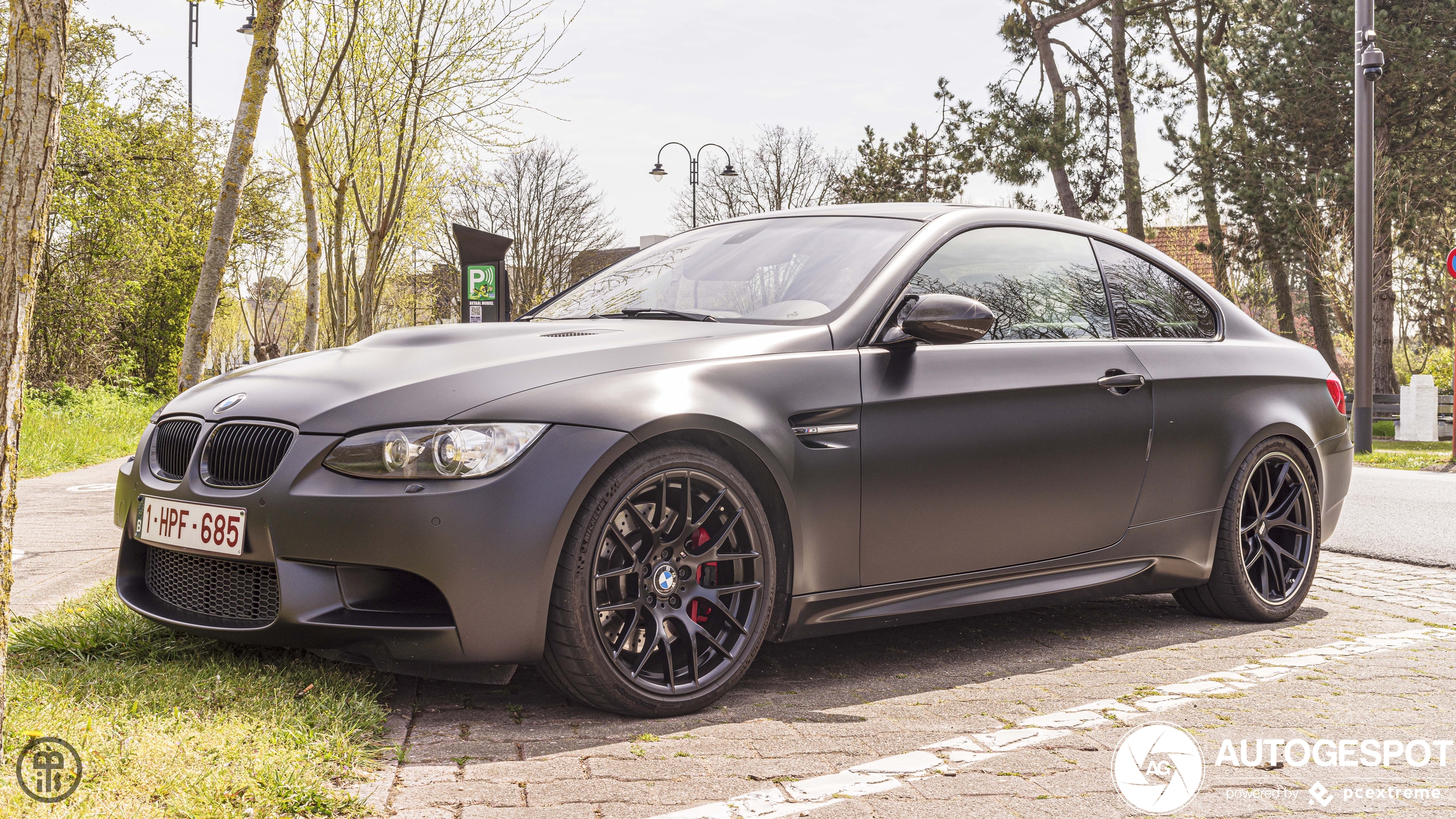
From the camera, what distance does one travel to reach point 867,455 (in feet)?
12.8

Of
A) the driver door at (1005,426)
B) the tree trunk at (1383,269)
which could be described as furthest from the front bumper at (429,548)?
the tree trunk at (1383,269)

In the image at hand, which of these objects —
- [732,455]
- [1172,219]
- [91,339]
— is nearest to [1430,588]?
[732,455]

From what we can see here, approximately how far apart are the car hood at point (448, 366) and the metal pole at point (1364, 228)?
15957 millimetres

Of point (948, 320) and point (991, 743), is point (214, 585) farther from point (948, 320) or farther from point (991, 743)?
point (948, 320)

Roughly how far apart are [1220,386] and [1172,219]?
119 feet

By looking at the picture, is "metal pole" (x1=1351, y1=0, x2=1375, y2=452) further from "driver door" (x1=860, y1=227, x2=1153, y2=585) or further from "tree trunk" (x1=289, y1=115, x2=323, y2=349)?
"driver door" (x1=860, y1=227, x2=1153, y2=585)

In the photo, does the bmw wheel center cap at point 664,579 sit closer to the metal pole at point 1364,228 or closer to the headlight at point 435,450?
the headlight at point 435,450

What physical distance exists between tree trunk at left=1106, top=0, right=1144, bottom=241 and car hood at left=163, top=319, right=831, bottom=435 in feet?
77.6

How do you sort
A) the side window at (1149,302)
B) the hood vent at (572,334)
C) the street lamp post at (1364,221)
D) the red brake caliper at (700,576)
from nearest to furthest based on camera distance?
1. the red brake caliper at (700,576)
2. the hood vent at (572,334)
3. the side window at (1149,302)
4. the street lamp post at (1364,221)

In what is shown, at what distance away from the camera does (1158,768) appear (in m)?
3.21

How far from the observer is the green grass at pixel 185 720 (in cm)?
268

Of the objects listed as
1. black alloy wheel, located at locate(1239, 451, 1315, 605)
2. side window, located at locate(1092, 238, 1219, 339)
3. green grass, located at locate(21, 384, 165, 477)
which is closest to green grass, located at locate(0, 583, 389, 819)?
side window, located at locate(1092, 238, 1219, 339)

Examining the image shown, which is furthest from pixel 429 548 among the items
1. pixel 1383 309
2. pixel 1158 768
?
pixel 1383 309

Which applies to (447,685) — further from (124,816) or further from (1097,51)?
(1097,51)
